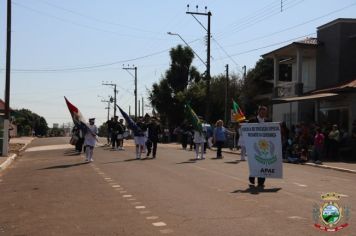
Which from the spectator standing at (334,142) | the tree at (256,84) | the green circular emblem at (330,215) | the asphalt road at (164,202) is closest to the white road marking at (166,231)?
the asphalt road at (164,202)

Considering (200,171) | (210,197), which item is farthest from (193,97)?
(210,197)

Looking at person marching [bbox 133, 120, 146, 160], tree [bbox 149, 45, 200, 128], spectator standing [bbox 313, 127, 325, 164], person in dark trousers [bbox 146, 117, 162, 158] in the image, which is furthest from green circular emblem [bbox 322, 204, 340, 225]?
tree [bbox 149, 45, 200, 128]

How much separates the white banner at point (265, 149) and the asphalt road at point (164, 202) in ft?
1.33

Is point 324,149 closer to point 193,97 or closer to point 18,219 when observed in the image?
point 18,219

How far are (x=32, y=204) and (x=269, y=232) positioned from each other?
5.10 meters

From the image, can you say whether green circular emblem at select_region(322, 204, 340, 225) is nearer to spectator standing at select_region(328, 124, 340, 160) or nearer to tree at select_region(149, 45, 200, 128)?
spectator standing at select_region(328, 124, 340, 160)

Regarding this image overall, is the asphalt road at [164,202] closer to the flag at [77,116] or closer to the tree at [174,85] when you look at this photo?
the flag at [77,116]

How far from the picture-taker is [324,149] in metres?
→ 25.0

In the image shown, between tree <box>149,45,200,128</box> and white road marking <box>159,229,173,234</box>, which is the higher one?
tree <box>149,45,200,128</box>

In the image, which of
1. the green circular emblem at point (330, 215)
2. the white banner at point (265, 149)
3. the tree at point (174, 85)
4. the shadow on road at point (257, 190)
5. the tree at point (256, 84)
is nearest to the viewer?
the green circular emblem at point (330, 215)

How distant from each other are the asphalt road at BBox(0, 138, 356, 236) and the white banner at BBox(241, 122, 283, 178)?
1.33ft

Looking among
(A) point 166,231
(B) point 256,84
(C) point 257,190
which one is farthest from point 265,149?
(B) point 256,84

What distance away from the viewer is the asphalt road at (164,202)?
838cm

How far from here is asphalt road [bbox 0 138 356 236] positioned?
8375 millimetres
